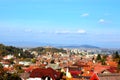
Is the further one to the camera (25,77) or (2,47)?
(2,47)

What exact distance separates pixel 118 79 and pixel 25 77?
70.9 feet

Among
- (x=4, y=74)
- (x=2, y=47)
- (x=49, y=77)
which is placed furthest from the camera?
(x=2, y=47)

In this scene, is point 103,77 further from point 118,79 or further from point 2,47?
point 2,47

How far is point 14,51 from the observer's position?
165m

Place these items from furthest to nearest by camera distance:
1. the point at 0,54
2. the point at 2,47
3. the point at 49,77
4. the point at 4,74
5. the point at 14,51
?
the point at 14,51 → the point at 2,47 → the point at 0,54 → the point at 49,77 → the point at 4,74

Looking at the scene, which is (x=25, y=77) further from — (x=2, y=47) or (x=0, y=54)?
(x=2, y=47)

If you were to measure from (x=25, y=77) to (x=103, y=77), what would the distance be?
21453 millimetres

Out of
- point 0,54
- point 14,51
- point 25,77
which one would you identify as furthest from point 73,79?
point 14,51

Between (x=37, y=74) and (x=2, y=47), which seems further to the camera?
(x=2, y=47)

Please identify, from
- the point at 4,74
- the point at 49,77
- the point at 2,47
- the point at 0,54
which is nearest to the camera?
the point at 4,74

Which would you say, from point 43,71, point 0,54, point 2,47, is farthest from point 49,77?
point 2,47

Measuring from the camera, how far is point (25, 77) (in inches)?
2183

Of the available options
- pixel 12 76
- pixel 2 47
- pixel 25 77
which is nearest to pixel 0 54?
pixel 2 47

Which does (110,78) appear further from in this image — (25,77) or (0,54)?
(0,54)
